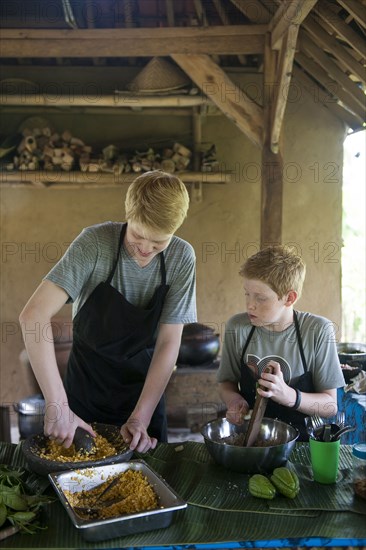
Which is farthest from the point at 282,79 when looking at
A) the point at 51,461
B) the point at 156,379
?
the point at 51,461

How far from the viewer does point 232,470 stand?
1.90 meters

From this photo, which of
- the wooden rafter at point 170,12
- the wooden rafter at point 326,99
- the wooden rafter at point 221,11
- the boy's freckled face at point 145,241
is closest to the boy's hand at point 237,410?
the boy's freckled face at point 145,241

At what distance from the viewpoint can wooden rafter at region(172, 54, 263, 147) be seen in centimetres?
445

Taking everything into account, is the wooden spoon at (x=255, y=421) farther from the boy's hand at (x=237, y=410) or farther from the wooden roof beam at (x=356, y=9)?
the wooden roof beam at (x=356, y=9)

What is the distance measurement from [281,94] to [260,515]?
3138 millimetres

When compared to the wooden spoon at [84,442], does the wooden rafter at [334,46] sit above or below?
above

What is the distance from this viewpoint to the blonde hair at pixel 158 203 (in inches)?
78.0

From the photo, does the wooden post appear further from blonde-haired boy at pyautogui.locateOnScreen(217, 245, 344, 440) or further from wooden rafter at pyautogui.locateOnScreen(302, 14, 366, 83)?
blonde-haired boy at pyautogui.locateOnScreen(217, 245, 344, 440)

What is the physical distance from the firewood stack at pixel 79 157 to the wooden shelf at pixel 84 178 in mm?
50

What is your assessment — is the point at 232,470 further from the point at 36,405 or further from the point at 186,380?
the point at 186,380

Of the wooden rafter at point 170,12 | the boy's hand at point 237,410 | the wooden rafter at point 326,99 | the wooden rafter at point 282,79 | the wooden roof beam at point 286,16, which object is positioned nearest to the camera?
the boy's hand at point 237,410

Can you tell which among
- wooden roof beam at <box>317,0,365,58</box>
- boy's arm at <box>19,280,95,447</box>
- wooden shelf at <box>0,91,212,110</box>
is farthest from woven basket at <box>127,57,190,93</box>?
boy's arm at <box>19,280,95,447</box>

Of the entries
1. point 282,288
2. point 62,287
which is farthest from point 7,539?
point 282,288

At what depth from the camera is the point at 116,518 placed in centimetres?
146
